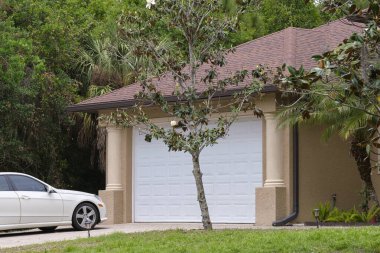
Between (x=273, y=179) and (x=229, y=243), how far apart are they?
634cm

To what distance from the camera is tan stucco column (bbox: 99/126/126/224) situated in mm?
21109

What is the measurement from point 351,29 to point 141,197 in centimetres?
670

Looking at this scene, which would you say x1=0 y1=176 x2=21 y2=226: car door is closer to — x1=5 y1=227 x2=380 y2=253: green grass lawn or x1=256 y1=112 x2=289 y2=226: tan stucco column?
x1=5 y1=227 x2=380 y2=253: green grass lawn

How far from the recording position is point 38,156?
2469 centimetres

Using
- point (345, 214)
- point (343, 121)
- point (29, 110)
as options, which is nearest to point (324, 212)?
point (345, 214)

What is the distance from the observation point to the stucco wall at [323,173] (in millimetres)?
18641

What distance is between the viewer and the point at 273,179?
59.9 feet

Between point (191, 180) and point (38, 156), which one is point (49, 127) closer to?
point (38, 156)

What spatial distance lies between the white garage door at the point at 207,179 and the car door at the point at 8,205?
4323mm

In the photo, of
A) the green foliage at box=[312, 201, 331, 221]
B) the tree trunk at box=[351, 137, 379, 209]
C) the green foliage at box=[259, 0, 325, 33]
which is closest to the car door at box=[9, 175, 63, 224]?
the green foliage at box=[312, 201, 331, 221]

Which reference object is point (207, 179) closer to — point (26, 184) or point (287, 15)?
point (26, 184)

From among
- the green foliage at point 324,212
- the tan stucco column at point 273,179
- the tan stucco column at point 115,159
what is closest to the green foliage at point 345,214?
the green foliage at point 324,212

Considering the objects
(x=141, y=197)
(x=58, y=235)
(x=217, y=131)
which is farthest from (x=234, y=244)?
(x=141, y=197)

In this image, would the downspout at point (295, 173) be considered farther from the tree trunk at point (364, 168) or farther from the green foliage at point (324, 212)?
the tree trunk at point (364, 168)
